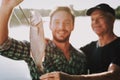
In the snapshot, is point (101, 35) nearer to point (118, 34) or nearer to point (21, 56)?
point (118, 34)

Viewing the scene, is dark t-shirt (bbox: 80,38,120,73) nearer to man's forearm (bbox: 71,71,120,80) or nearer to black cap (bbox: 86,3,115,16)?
man's forearm (bbox: 71,71,120,80)

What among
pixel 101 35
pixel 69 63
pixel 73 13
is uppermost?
pixel 73 13

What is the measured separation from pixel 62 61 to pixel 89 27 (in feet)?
1.15

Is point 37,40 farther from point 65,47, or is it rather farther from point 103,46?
point 103,46

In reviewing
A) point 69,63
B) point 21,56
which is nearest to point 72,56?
point 69,63

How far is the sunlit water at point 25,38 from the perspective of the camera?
252cm

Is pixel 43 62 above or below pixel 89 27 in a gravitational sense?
below

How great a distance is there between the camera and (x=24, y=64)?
2561 mm

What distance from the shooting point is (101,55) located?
275 cm

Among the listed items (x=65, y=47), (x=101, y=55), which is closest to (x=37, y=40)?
(x=65, y=47)

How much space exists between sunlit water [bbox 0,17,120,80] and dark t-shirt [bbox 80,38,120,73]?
0.23 ft

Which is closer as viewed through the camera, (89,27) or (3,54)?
(3,54)

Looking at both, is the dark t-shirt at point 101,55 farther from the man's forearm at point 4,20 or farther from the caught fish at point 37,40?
the man's forearm at point 4,20

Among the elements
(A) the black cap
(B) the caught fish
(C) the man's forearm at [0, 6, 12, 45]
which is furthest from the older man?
(C) the man's forearm at [0, 6, 12, 45]
